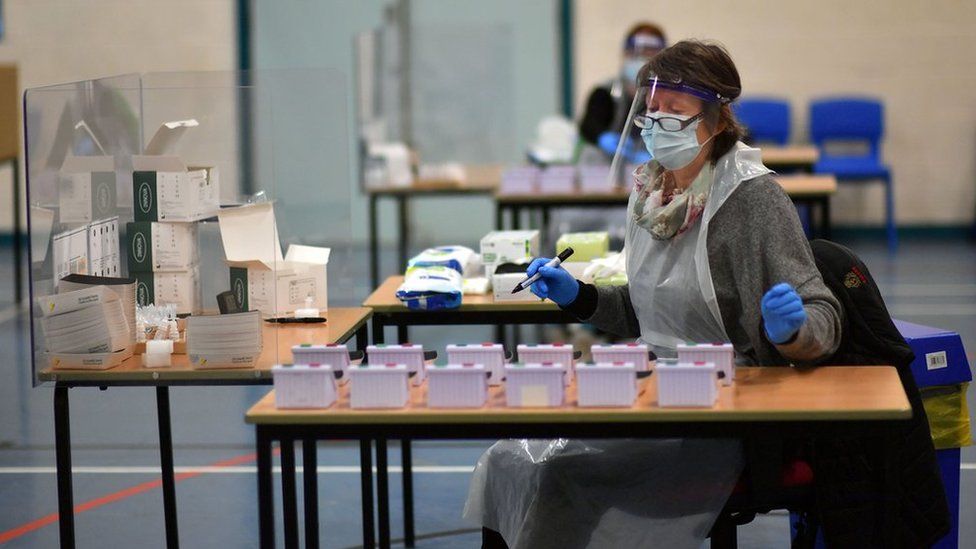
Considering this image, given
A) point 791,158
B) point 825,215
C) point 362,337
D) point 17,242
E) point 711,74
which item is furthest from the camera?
point 17,242

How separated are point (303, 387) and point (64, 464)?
88 cm

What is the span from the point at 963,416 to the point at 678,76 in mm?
1101

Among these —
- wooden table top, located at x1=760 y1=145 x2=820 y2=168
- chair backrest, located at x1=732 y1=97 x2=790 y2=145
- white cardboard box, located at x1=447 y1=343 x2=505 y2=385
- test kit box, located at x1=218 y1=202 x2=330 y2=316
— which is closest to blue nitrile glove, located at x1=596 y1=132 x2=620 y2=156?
wooden table top, located at x1=760 y1=145 x2=820 y2=168

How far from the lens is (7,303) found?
8.33 meters

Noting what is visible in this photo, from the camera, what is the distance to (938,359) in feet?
10.3

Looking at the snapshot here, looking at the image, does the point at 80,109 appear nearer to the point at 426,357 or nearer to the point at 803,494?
the point at 426,357

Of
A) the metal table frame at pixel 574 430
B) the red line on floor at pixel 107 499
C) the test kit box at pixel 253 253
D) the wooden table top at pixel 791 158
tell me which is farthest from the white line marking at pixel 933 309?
the metal table frame at pixel 574 430

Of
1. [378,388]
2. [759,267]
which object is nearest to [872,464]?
[759,267]

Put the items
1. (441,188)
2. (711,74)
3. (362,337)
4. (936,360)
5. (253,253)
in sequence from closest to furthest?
(711,74) < (936,360) < (253,253) < (362,337) < (441,188)

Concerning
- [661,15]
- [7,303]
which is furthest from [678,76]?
[661,15]

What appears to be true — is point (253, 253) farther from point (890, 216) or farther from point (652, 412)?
point (890, 216)

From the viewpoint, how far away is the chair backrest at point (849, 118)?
9992 mm

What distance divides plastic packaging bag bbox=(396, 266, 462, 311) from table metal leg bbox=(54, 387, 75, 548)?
977 millimetres

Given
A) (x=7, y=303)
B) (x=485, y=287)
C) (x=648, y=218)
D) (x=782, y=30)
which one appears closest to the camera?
(x=648, y=218)
